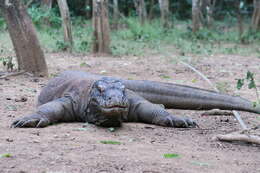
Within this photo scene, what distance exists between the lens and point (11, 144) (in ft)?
11.5

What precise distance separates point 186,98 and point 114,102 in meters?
1.81

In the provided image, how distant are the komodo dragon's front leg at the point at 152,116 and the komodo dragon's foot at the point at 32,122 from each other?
100 centimetres

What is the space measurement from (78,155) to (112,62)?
6490 millimetres

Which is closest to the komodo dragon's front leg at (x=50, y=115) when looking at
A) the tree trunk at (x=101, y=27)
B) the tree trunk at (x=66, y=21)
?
the tree trunk at (x=101, y=27)

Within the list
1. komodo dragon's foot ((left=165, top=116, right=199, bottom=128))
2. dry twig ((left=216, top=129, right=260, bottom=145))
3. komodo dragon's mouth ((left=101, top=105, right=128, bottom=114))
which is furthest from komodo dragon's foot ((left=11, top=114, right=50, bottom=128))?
dry twig ((left=216, top=129, right=260, bottom=145))

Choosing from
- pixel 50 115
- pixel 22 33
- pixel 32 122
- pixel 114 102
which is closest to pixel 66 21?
pixel 22 33

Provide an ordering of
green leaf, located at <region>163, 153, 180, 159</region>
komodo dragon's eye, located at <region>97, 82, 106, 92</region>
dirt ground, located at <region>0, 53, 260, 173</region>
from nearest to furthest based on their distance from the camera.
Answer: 1. dirt ground, located at <region>0, 53, 260, 173</region>
2. green leaf, located at <region>163, 153, 180, 159</region>
3. komodo dragon's eye, located at <region>97, 82, 106, 92</region>

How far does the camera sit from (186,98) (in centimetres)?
588

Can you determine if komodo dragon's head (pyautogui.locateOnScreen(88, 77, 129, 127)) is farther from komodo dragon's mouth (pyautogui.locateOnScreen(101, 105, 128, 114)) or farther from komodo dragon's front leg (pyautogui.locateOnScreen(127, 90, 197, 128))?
komodo dragon's front leg (pyautogui.locateOnScreen(127, 90, 197, 128))

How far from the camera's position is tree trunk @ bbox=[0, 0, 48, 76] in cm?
707

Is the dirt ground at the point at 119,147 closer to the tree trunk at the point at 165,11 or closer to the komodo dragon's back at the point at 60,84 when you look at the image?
the komodo dragon's back at the point at 60,84

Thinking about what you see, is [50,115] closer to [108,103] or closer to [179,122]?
[108,103]

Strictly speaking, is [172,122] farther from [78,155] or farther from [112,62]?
[112,62]

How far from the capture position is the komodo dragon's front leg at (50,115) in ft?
14.1
